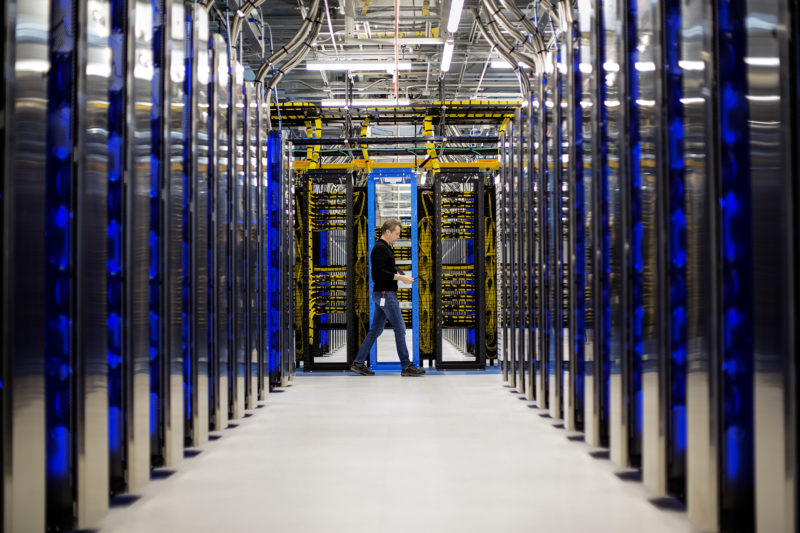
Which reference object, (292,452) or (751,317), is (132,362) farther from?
(751,317)

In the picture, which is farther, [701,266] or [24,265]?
[701,266]

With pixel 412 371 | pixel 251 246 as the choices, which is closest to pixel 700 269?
pixel 251 246

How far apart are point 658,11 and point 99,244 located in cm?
281

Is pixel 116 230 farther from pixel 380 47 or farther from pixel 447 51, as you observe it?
pixel 380 47

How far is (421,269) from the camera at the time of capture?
952 centimetres

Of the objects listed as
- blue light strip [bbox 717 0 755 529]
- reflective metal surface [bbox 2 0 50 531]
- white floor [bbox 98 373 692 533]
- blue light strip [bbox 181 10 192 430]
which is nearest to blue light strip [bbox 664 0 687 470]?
white floor [bbox 98 373 692 533]

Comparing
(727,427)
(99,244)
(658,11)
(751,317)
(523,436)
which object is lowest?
(523,436)

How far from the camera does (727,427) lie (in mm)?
2666

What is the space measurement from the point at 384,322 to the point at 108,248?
5.56 metres

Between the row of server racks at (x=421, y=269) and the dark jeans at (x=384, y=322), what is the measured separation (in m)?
0.48

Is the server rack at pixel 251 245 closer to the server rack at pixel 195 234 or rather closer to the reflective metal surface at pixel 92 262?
the server rack at pixel 195 234

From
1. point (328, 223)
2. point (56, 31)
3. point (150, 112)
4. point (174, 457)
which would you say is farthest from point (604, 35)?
point (328, 223)

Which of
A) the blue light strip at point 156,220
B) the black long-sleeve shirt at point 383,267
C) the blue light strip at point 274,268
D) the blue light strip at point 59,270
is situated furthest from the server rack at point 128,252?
the black long-sleeve shirt at point 383,267

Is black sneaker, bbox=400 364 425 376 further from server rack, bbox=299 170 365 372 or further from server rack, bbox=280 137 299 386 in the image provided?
server rack, bbox=280 137 299 386
